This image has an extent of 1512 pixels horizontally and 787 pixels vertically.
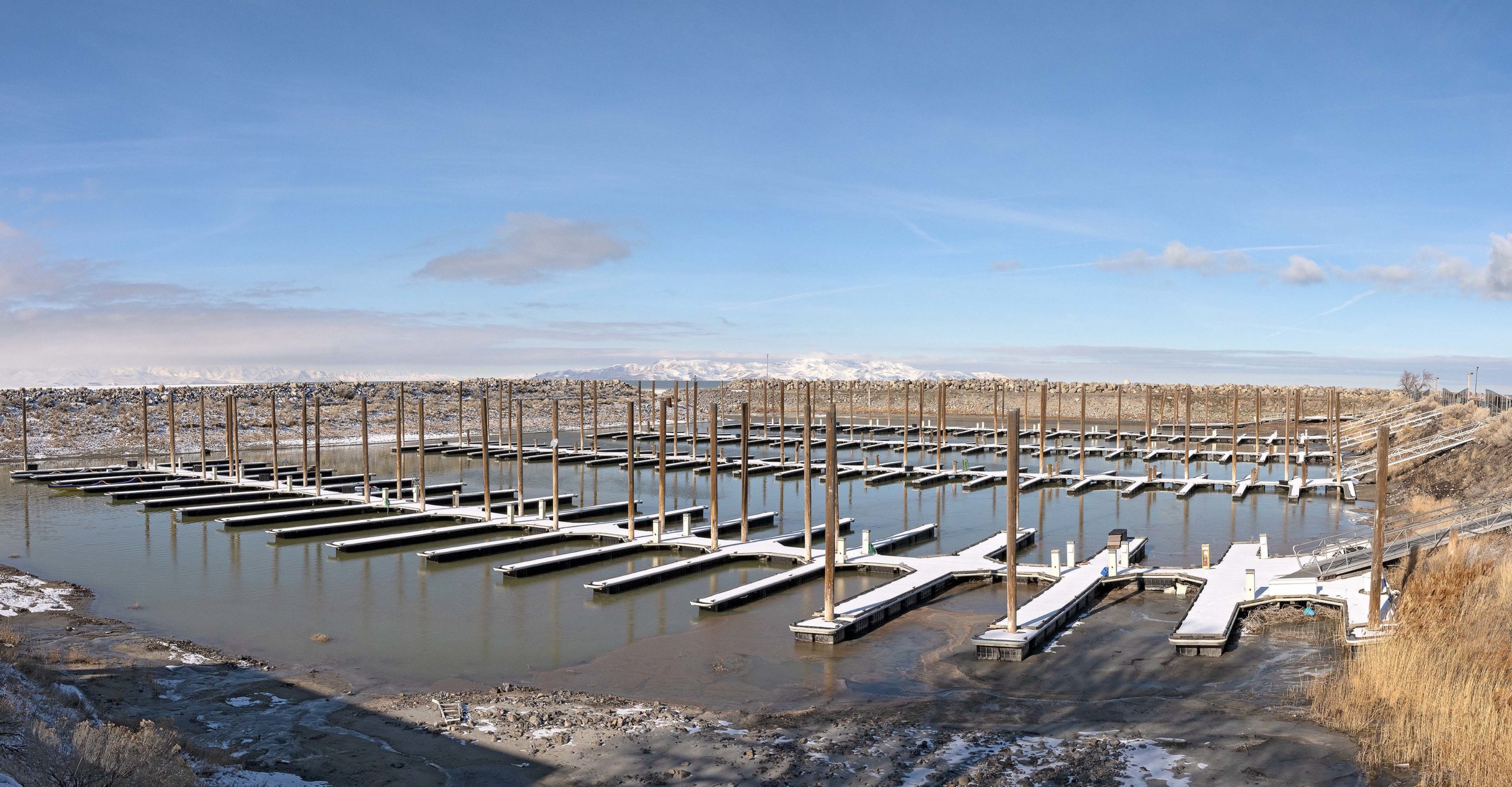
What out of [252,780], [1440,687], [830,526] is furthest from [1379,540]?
[252,780]

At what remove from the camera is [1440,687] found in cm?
1170

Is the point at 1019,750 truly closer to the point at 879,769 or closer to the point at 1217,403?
the point at 879,769

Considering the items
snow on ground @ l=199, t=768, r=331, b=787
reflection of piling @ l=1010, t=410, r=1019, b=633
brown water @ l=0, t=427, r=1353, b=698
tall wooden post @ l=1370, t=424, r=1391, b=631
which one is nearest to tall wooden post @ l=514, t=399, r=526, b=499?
brown water @ l=0, t=427, r=1353, b=698

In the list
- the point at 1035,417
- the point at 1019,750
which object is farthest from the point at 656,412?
the point at 1019,750

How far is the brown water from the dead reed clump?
6.05m

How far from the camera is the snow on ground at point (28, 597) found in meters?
19.5

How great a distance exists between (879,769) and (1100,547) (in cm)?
1886

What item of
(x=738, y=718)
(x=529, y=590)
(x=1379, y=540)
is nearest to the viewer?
(x=738, y=718)

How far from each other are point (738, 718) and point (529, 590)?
10.9 metres

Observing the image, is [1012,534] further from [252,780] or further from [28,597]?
[28,597]

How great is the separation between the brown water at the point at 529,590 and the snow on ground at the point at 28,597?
846mm

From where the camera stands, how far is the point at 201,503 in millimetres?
35875

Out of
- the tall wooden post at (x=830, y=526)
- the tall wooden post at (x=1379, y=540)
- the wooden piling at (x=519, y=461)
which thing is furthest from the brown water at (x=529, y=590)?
the tall wooden post at (x=1379, y=540)

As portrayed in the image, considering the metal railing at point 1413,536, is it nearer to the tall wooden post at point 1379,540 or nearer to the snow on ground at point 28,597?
the tall wooden post at point 1379,540
